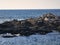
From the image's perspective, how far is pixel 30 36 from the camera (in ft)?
5.00

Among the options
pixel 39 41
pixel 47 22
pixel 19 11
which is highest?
pixel 19 11

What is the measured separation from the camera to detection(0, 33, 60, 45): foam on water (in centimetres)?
149

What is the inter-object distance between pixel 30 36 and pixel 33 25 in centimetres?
14

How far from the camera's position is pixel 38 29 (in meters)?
1.55

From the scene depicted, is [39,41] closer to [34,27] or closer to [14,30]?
[34,27]

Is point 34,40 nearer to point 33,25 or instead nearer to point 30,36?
point 30,36

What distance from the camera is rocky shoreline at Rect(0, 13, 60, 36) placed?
1.52 meters

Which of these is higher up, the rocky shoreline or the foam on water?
the rocky shoreline

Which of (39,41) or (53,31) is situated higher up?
(53,31)

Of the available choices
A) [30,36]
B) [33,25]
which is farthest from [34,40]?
[33,25]

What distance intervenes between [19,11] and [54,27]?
0.49 m

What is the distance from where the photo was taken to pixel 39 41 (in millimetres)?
1515

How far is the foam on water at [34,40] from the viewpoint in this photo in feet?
4.90

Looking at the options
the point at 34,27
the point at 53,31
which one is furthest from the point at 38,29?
the point at 53,31
